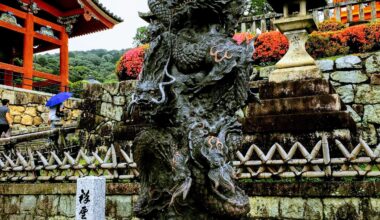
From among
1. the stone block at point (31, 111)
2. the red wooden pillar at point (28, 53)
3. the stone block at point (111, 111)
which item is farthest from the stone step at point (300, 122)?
the red wooden pillar at point (28, 53)

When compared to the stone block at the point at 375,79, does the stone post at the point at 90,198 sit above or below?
below

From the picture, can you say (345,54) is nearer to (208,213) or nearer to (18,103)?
(208,213)

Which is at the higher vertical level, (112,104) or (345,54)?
(345,54)

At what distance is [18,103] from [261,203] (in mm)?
12969

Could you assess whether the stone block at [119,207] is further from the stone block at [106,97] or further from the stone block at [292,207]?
the stone block at [106,97]

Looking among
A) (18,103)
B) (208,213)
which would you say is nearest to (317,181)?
(208,213)

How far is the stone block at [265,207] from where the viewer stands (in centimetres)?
528

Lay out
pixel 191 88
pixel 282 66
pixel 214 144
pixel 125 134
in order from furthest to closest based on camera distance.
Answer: pixel 125 134 → pixel 282 66 → pixel 191 88 → pixel 214 144

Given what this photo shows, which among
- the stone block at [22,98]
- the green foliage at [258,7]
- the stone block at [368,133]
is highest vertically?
the green foliage at [258,7]

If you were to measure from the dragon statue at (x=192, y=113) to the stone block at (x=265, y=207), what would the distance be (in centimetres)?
236

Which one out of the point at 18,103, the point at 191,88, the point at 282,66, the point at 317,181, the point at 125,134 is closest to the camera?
the point at 191,88

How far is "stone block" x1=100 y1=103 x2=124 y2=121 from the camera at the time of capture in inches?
413

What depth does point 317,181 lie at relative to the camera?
5094mm

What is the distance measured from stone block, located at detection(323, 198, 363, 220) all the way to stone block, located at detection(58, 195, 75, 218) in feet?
13.0
